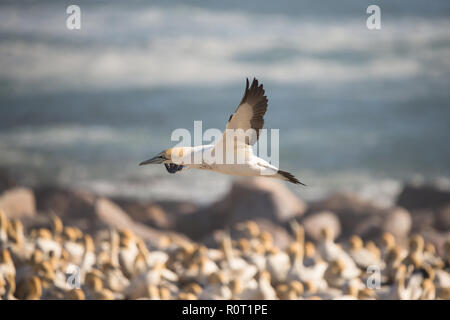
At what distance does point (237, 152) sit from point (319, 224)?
4079 millimetres

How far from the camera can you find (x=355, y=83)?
1140cm

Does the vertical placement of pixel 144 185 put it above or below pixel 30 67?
below

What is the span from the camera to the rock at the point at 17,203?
6473mm

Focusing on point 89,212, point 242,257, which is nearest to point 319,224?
point 242,257

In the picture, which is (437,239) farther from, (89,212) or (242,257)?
(89,212)

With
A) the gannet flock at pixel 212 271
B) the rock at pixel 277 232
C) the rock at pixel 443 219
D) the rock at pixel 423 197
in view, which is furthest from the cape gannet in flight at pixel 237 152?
the rock at pixel 423 197

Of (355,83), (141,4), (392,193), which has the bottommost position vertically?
(392,193)

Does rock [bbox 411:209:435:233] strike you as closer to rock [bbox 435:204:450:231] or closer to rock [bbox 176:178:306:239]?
rock [bbox 435:204:450:231]

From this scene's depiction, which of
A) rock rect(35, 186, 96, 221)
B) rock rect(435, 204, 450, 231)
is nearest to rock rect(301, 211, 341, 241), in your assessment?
rock rect(435, 204, 450, 231)

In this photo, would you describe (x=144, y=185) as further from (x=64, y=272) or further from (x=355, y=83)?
(x=64, y=272)

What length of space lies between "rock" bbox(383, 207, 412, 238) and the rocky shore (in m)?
0.01

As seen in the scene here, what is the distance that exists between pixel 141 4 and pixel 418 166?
4.78 m

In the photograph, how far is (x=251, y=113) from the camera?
86.2 inches
